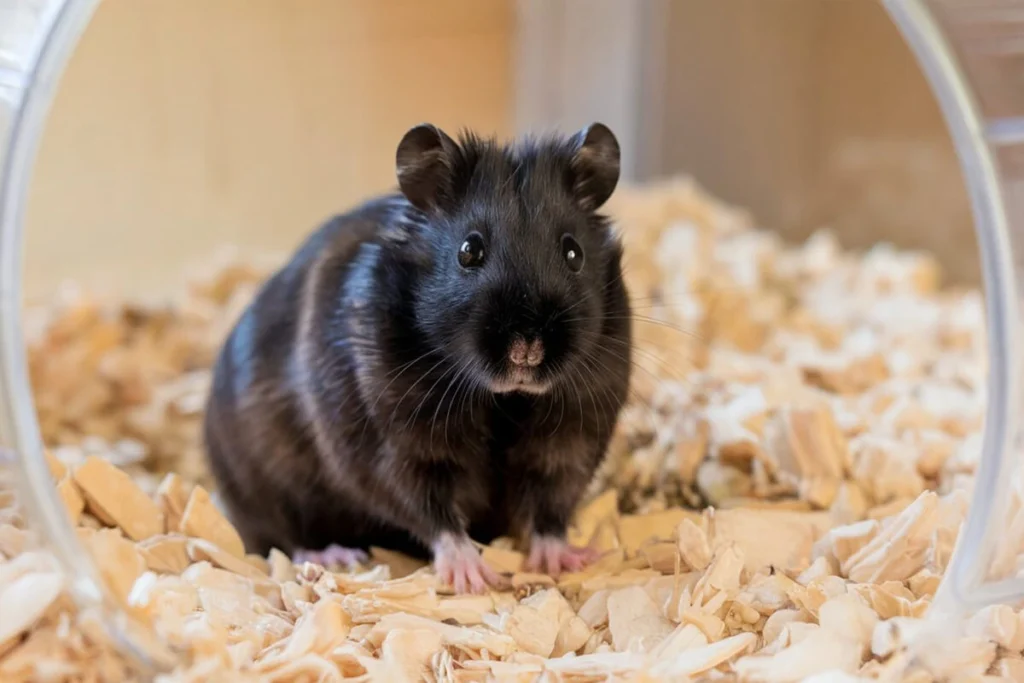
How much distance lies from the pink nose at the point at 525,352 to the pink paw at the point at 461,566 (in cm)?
48

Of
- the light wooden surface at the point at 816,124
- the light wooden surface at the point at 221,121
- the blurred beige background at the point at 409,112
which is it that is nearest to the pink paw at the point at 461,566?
the light wooden surface at the point at 221,121

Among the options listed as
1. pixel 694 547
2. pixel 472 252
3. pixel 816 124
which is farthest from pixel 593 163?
pixel 816 124

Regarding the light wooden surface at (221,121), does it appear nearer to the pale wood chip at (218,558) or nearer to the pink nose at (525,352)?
the pale wood chip at (218,558)

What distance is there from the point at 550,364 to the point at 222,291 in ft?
7.53

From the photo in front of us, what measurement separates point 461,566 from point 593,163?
2.68 feet

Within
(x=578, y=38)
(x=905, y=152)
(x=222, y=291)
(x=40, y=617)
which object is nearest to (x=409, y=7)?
(x=578, y=38)

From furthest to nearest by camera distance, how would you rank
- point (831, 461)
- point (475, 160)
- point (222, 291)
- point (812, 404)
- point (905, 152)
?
point (905, 152), point (222, 291), point (812, 404), point (831, 461), point (475, 160)

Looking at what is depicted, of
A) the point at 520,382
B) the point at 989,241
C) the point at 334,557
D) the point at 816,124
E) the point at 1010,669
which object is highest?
the point at 816,124

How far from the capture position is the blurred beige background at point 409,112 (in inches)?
145

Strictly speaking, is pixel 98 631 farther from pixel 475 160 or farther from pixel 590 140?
pixel 590 140

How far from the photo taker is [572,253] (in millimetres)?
1884

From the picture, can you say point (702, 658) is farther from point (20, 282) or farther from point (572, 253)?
point (20, 282)

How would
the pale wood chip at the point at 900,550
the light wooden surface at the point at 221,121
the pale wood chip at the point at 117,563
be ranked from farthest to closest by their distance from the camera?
the light wooden surface at the point at 221,121 < the pale wood chip at the point at 900,550 < the pale wood chip at the point at 117,563

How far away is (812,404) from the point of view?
9.19ft
